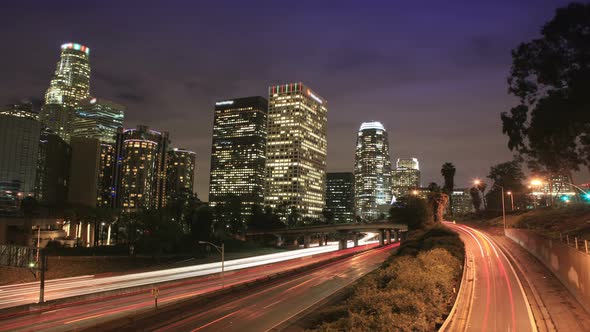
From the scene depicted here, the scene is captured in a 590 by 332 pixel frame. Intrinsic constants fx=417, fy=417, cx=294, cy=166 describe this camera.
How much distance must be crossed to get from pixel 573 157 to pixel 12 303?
73.4 metres

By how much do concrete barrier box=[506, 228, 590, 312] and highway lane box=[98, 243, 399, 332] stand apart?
2403 centimetres

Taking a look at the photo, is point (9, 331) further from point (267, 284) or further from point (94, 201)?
point (94, 201)

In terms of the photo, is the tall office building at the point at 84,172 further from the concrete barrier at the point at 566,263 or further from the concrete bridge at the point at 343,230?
the concrete barrier at the point at 566,263

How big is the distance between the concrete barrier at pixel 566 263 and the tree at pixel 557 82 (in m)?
12.5

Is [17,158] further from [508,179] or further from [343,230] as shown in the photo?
[508,179]

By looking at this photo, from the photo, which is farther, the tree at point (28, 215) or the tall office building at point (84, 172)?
the tall office building at point (84, 172)

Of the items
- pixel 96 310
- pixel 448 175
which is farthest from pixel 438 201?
pixel 96 310

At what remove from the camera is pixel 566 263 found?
39312 millimetres

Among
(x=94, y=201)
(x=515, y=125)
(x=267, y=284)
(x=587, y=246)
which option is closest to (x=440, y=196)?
(x=515, y=125)

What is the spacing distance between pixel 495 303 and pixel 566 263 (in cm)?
1033

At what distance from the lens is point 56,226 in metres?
120

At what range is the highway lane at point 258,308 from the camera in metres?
35.6

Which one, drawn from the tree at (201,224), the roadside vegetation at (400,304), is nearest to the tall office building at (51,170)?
the tree at (201,224)

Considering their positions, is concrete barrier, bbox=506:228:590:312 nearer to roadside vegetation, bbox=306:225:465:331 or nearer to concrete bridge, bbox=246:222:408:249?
roadside vegetation, bbox=306:225:465:331
